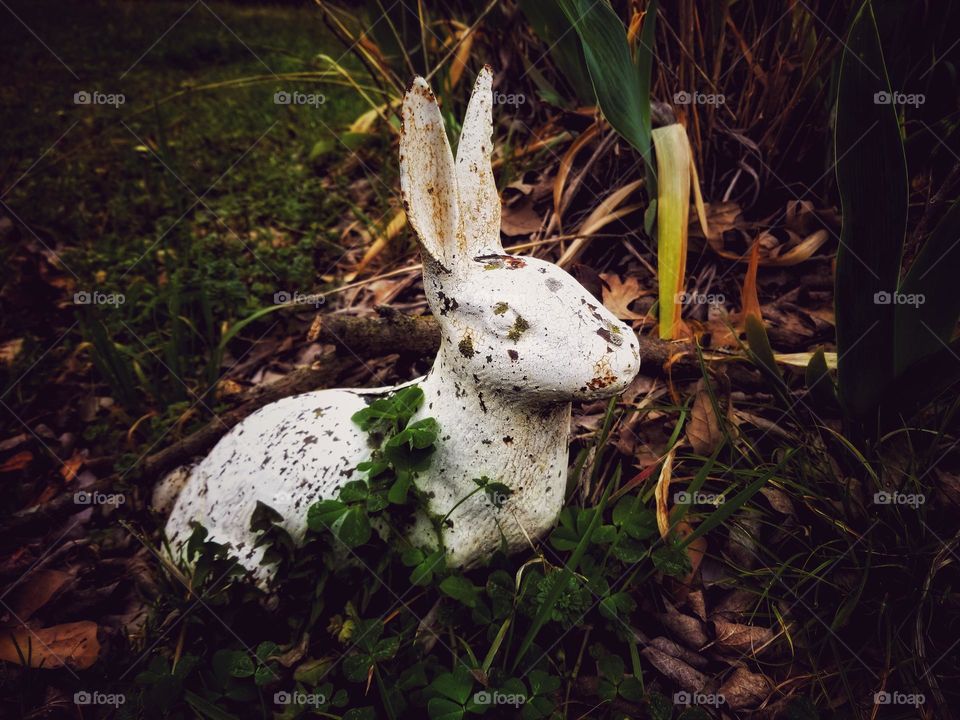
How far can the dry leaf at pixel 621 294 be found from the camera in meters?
2.00

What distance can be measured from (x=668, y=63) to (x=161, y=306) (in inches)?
94.0

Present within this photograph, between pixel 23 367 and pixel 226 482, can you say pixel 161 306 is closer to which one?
pixel 23 367

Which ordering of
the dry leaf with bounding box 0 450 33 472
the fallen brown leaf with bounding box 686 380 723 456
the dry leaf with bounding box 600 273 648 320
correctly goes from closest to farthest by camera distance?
the fallen brown leaf with bounding box 686 380 723 456 → the dry leaf with bounding box 600 273 648 320 → the dry leaf with bounding box 0 450 33 472

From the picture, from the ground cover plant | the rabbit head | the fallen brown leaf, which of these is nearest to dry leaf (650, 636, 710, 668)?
the ground cover plant

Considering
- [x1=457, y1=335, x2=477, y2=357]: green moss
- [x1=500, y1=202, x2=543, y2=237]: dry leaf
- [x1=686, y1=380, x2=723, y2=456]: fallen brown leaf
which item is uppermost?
[x1=500, y1=202, x2=543, y2=237]: dry leaf

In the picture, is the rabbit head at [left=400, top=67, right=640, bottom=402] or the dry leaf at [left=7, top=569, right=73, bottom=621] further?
the dry leaf at [left=7, top=569, right=73, bottom=621]

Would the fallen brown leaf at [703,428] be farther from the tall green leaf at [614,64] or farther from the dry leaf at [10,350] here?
the dry leaf at [10,350]

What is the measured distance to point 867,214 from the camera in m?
1.28

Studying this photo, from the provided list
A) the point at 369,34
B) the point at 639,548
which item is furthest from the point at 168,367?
the point at 369,34

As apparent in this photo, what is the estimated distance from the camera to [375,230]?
282 centimetres

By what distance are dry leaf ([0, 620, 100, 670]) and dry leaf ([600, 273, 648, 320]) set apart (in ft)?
6.07

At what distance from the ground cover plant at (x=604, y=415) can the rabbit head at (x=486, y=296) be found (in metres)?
0.28

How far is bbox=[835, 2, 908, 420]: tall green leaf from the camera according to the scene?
1181mm

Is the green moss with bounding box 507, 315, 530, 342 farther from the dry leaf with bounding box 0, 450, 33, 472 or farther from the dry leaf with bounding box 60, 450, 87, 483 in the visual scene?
the dry leaf with bounding box 0, 450, 33, 472
